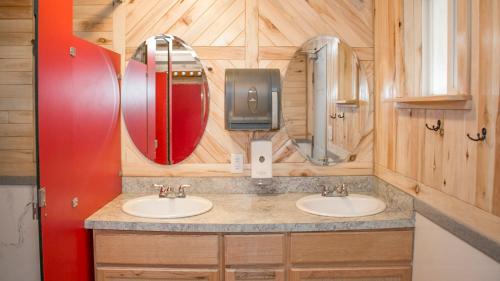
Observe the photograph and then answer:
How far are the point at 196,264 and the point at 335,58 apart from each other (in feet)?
4.85

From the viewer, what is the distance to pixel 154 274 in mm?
1839

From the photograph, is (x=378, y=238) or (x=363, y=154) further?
(x=363, y=154)

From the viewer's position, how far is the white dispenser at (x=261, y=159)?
7.50 ft

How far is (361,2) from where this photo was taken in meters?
2.34

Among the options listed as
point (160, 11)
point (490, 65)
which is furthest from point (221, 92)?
point (490, 65)

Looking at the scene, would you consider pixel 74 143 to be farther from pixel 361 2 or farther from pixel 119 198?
pixel 361 2

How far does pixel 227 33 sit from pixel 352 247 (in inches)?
56.7

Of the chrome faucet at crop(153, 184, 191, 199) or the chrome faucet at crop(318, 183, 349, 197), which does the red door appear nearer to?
the chrome faucet at crop(153, 184, 191, 199)

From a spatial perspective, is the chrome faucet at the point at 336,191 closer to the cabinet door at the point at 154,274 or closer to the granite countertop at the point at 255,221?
the granite countertop at the point at 255,221

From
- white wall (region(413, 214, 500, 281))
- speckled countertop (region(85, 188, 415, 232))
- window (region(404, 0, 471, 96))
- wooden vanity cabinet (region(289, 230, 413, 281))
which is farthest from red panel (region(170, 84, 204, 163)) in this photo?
white wall (region(413, 214, 500, 281))

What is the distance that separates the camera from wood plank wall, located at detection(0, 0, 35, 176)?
2104 millimetres

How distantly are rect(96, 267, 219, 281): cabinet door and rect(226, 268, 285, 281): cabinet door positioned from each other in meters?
0.07

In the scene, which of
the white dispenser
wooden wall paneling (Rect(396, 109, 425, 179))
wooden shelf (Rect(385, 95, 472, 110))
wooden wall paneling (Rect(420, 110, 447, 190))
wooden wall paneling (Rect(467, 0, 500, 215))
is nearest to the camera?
wooden wall paneling (Rect(467, 0, 500, 215))

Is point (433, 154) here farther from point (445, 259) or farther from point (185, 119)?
point (185, 119)
